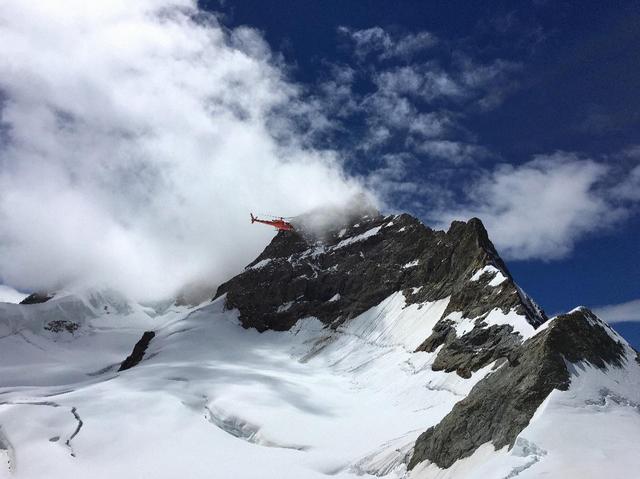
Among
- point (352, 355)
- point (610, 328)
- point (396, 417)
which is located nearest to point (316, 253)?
point (352, 355)

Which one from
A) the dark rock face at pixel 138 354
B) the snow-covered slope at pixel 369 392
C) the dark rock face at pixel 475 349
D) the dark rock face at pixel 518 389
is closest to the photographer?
the snow-covered slope at pixel 369 392

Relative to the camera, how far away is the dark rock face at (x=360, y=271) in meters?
89.2

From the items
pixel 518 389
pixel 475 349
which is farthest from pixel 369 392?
pixel 518 389

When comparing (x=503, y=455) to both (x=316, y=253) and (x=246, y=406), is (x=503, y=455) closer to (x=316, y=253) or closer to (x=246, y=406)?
(x=246, y=406)

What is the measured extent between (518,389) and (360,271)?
96.9 m

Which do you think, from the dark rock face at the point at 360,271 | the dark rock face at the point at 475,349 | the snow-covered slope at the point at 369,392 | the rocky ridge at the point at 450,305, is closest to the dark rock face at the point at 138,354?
the snow-covered slope at the point at 369,392

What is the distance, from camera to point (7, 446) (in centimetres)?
5100

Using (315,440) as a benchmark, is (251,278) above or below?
above

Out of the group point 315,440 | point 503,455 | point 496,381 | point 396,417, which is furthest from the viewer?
point 396,417

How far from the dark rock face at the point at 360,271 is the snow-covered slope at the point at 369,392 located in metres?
0.49

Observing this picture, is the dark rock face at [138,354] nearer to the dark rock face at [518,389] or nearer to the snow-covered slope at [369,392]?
the snow-covered slope at [369,392]

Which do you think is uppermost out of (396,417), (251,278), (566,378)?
(251,278)

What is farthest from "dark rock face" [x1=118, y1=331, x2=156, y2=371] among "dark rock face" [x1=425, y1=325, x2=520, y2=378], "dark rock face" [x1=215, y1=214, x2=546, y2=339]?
"dark rock face" [x1=425, y1=325, x2=520, y2=378]

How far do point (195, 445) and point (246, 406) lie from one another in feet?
38.1
